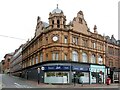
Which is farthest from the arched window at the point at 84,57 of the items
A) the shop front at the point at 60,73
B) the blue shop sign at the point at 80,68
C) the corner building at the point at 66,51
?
the shop front at the point at 60,73

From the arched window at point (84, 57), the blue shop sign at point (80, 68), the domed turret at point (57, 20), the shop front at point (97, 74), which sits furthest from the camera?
the shop front at point (97, 74)

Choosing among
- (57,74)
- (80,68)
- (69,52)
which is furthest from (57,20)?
(80,68)

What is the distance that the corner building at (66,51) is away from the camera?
46438mm

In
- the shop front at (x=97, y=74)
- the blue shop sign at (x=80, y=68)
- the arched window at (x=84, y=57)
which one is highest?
the arched window at (x=84, y=57)

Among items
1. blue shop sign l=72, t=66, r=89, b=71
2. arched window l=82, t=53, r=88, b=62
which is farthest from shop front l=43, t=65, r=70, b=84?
arched window l=82, t=53, r=88, b=62

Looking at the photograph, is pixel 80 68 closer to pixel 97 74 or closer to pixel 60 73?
pixel 60 73

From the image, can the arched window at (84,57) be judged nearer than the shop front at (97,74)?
Yes

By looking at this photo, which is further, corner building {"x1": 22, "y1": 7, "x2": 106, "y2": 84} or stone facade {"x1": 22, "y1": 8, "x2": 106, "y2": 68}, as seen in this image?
stone facade {"x1": 22, "y1": 8, "x2": 106, "y2": 68}

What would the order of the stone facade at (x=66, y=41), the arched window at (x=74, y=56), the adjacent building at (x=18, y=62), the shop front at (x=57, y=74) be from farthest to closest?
the adjacent building at (x=18, y=62)
the arched window at (x=74, y=56)
the stone facade at (x=66, y=41)
the shop front at (x=57, y=74)

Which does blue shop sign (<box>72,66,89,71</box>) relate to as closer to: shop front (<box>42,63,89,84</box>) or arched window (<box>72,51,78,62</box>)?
shop front (<box>42,63,89,84</box>)

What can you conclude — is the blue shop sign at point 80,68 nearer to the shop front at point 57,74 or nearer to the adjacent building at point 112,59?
the shop front at point 57,74

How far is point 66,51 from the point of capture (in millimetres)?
47406

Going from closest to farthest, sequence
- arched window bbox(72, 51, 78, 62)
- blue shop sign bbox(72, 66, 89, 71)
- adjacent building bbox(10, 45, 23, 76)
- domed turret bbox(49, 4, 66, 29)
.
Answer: domed turret bbox(49, 4, 66, 29)
blue shop sign bbox(72, 66, 89, 71)
arched window bbox(72, 51, 78, 62)
adjacent building bbox(10, 45, 23, 76)

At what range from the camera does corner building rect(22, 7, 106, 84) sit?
4644 cm
